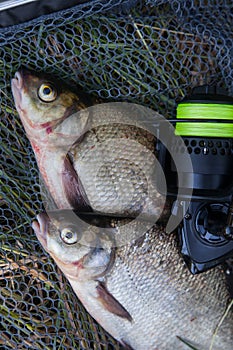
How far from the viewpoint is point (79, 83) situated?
1.99 m

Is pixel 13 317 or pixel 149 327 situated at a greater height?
pixel 149 327

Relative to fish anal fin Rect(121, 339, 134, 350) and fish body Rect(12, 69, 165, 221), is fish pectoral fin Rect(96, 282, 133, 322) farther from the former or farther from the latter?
fish body Rect(12, 69, 165, 221)

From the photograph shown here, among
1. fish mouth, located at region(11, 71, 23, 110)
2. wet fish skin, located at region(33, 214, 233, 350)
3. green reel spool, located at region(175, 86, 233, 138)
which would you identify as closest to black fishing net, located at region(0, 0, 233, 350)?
fish mouth, located at region(11, 71, 23, 110)

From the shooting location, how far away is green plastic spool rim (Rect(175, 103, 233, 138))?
1688mm

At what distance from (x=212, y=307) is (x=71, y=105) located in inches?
32.5

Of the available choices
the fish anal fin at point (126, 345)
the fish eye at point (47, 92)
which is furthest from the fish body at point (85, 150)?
the fish anal fin at point (126, 345)

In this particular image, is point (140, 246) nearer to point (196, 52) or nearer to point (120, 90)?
point (120, 90)

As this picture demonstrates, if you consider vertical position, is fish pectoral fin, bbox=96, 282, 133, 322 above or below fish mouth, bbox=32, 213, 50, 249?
below

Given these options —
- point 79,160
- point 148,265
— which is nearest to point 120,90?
point 79,160

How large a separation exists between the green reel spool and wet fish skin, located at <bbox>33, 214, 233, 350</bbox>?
0.37 meters

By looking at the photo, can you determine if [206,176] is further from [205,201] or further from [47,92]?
[47,92]

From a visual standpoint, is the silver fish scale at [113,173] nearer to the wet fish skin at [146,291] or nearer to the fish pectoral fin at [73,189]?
the fish pectoral fin at [73,189]

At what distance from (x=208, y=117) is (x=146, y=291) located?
0.60 meters

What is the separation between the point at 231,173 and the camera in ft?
5.71
